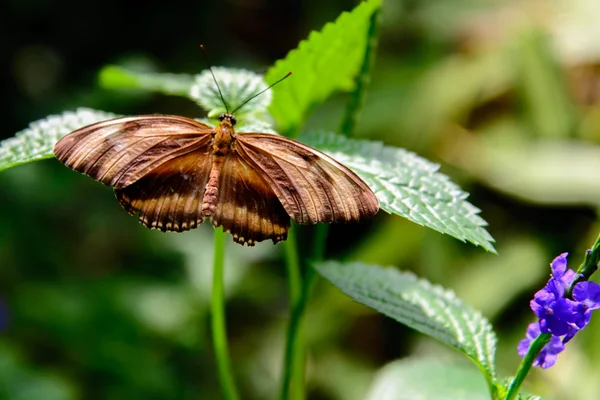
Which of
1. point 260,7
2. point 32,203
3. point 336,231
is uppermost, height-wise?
point 260,7

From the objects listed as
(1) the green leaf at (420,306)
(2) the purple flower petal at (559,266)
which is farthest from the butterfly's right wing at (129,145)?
(2) the purple flower petal at (559,266)

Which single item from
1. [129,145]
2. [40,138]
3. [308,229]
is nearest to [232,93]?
[129,145]

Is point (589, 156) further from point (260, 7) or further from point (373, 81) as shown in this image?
point (260, 7)

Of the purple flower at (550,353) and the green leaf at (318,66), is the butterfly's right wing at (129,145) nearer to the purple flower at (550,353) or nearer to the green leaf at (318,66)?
the green leaf at (318,66)

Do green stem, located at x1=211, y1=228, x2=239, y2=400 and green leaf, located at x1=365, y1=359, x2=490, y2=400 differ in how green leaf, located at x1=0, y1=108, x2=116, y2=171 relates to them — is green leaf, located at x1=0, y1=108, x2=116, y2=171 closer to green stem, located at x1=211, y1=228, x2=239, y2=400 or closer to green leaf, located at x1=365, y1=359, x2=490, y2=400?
green stem, located at x1=211, y1=228, x2=239, y2=400

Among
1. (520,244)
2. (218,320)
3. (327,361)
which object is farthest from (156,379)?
(218,320)

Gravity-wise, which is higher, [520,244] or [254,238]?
[520,244]
